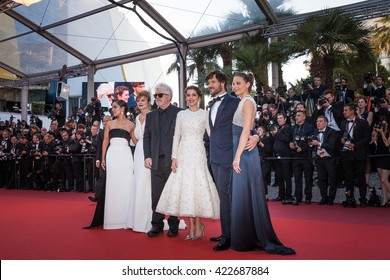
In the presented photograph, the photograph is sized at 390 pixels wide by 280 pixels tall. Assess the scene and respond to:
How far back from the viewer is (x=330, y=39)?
9.75 metres

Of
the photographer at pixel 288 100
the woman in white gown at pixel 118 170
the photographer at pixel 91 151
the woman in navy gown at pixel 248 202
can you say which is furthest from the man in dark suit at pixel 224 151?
the photographer at pixel 91 151

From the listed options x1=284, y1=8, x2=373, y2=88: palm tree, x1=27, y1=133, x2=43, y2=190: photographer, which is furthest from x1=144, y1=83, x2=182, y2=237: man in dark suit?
x1=27, y1=133, x2=43, y2=190: photographer

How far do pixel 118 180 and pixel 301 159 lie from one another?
359 centimetres

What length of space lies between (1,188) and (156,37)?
707 centimetres

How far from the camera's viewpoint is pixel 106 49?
1577cm

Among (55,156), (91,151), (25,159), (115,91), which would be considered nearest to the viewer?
(91,151)

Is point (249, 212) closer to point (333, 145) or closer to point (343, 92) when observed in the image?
point (333, 145)

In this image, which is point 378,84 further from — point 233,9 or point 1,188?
point 1,188

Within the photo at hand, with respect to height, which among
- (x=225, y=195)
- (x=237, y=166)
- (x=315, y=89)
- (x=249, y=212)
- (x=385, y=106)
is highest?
(x=315, y=89)

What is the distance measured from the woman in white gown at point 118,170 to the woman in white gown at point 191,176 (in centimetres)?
97

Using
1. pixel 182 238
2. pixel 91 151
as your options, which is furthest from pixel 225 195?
pixel 91 151

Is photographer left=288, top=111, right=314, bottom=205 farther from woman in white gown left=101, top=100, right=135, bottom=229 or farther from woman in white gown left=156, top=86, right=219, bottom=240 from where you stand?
woman in white gown left=156, top=86, right=219, bottom=240

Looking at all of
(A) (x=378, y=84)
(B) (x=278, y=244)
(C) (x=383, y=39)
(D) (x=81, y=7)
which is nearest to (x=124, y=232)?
(B) (x=278, y=244)

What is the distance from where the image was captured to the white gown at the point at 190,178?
4.08m
